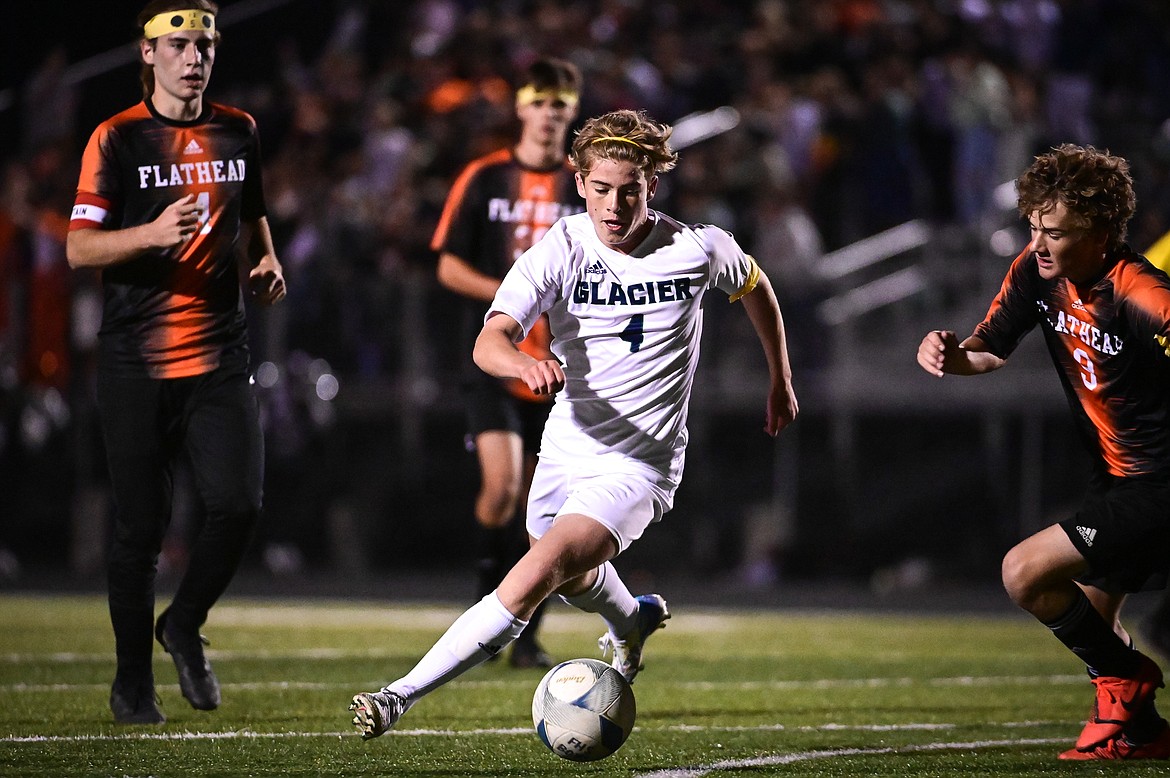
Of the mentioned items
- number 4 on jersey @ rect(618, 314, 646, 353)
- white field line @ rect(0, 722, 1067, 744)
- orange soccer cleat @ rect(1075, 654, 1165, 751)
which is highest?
number 4 on jersey @ rect(618, 314, 646, 353)

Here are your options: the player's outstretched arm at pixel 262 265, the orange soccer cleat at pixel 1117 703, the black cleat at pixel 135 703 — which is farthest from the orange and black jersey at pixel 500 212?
the orange soccer cleat at pixel 1117 703

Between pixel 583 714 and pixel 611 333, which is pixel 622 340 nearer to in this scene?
pixel 611 333

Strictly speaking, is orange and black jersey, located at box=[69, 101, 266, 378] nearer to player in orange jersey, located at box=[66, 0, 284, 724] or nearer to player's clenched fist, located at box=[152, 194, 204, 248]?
player in orange jersey, located at box=[66, 0, 284, 724]

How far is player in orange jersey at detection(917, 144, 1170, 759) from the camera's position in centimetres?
543

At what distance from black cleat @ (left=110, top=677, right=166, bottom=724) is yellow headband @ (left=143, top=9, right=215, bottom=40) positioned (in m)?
2.44

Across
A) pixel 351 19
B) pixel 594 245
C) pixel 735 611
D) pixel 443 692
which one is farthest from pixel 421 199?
pixel 594 245

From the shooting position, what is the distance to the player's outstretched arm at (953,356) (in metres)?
5.68

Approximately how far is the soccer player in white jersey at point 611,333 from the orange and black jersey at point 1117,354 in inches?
41.5

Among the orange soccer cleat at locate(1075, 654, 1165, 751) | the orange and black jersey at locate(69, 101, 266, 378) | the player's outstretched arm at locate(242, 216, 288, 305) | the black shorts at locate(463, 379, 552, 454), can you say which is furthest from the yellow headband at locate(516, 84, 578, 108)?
the orange soccer cleat at locate(1075, 654, 1165, 751)

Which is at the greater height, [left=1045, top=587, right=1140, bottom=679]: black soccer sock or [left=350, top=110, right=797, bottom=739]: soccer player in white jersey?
[left=350, top=110, right=797, bottom=739]: soccer player in white jersey

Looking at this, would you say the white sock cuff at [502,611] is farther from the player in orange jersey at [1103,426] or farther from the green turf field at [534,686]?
the player in orange jersey at [1103,426]

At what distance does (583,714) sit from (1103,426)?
6.89 feet

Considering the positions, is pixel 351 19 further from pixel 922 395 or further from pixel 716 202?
pixel 922 395

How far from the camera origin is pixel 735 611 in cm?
1234
